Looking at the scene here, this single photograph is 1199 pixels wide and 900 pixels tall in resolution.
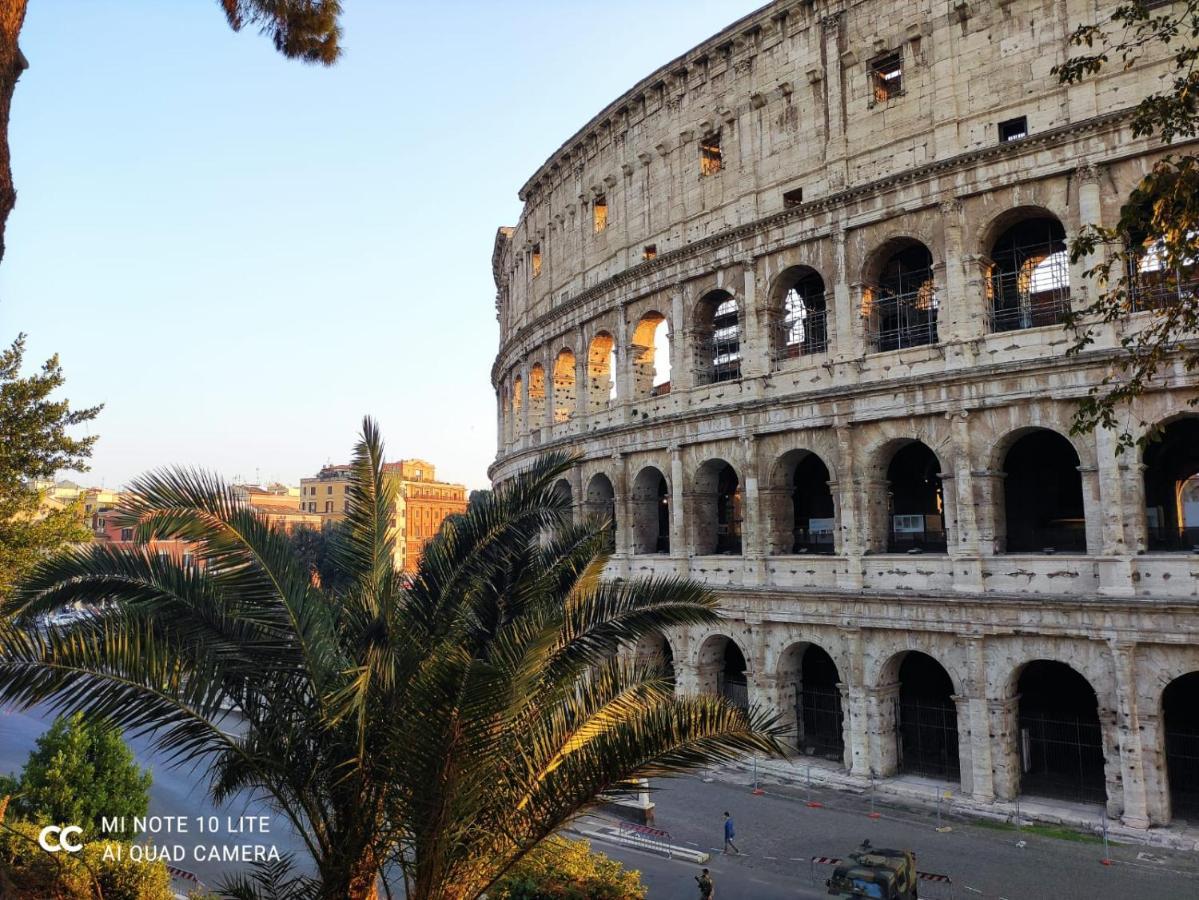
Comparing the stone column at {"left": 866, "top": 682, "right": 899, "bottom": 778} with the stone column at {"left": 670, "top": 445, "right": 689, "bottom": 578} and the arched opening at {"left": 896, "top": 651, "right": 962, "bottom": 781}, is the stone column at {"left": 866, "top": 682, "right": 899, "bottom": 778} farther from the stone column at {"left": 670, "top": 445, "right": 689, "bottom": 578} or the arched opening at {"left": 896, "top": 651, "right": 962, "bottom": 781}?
the stone column at {"left": 670, "top": 445, "right": 689, "bottom": 578}

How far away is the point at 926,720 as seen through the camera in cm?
2230

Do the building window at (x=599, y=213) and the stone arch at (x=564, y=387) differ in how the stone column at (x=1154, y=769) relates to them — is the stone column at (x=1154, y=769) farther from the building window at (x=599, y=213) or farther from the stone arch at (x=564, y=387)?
the building window at (x=599, y=213)

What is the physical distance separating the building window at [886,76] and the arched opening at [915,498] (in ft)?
29.1

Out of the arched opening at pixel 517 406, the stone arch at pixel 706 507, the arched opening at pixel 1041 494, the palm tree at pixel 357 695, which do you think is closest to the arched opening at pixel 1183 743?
the arched opening at pixel 1041 494

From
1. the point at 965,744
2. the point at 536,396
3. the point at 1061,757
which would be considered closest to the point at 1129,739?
the point at 1061,757

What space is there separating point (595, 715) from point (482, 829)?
1466 millimetres

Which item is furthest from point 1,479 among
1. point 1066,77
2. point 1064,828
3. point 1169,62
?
point 1169,62

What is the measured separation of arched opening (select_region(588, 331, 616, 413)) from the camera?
30141mm

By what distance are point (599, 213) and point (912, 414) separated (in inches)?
570

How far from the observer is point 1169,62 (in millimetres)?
18094

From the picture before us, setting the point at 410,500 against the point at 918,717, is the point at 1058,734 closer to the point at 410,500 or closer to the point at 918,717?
the point at 918,717

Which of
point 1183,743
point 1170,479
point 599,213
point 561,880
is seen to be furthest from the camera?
point 599,213

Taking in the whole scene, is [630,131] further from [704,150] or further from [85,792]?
[85,792]

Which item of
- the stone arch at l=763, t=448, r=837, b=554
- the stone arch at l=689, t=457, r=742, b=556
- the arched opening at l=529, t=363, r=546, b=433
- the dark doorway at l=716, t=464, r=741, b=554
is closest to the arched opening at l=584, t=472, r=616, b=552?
the dark doorway at l=716, t=464, r=741, b=554
